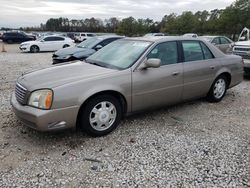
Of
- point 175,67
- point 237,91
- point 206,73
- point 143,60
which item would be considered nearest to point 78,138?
point 143,60

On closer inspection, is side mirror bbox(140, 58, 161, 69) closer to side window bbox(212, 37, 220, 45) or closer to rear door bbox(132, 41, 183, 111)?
rear door bbox(132, 41, 183, 111)

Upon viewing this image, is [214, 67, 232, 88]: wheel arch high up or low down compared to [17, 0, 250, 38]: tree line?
down

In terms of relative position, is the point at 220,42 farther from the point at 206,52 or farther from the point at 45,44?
the point at 45,44

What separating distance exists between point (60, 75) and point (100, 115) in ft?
2.79

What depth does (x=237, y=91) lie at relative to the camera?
654 cm

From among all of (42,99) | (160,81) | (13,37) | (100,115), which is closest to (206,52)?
(160,81)

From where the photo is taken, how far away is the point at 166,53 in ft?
14.5

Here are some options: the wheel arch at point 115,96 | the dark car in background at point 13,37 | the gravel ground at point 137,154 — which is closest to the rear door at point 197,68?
the gravel ground at point 137,154

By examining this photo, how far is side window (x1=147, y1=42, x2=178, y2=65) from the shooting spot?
4266mm

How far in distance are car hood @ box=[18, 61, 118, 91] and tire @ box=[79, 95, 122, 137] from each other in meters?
0.38

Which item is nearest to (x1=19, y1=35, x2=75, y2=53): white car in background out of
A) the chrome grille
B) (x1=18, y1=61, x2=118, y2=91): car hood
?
(x1=18, y1=61, x2=118, y2=91): car hood

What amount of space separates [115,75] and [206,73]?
2.14 meters

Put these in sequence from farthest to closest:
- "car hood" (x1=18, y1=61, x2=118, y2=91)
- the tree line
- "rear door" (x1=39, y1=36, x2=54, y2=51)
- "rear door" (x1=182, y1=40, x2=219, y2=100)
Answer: the tree line, "rear door" (x1=39, y1=36, x2=54, y2=51), "rear door" (x1=182, y1=40, x2=219, y2=100), "car hood" (x1=18, y1=61, x2=118, y2=91)

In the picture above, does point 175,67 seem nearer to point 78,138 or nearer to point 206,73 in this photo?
point 206,73
